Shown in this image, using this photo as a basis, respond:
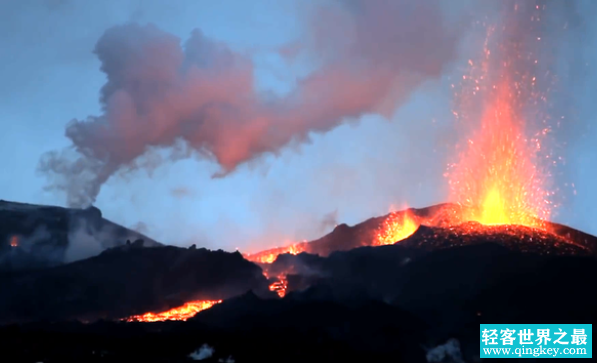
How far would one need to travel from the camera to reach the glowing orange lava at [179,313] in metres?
64.5

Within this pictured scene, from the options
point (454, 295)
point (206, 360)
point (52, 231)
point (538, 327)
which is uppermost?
point (52, 231)

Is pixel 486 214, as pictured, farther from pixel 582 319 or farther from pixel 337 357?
pixel 337 357

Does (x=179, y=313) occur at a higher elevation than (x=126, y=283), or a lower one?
lower

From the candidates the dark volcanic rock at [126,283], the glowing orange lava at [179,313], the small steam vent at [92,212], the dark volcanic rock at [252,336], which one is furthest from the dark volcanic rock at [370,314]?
the small steam vent at [92,212]

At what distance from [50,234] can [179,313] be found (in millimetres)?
42612

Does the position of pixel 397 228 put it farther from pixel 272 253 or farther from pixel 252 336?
pixel 252 336

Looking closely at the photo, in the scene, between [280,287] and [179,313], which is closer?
[179,313]

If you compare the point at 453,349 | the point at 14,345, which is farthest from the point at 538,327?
the point at 14,345

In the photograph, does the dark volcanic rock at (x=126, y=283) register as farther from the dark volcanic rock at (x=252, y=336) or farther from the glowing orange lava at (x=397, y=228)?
the glowing orange lava at (x=397, y=228)

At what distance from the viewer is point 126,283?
241 feet

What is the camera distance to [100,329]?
182 ft

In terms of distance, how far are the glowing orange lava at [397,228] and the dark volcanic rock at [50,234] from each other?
38196 mm

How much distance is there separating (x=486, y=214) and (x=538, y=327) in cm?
3777

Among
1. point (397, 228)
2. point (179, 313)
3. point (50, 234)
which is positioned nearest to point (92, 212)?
point (50, 234)
